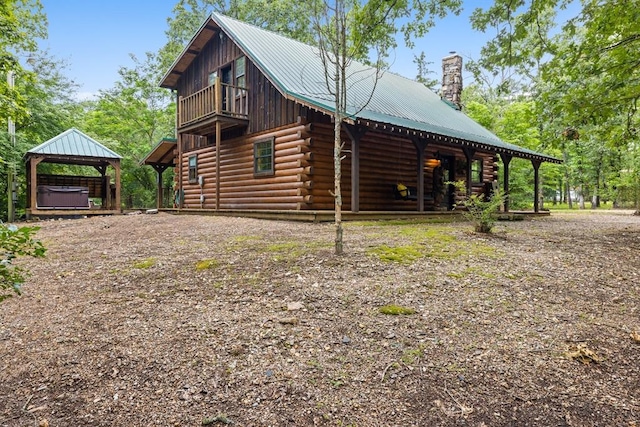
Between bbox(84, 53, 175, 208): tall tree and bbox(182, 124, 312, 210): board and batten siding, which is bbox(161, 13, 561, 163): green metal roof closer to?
bbox(182, 124, 312, 210): board and batten siding

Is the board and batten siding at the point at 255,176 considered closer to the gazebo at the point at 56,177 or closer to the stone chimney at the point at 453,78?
the gazebo at the point at 56,177

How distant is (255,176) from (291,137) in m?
2.22

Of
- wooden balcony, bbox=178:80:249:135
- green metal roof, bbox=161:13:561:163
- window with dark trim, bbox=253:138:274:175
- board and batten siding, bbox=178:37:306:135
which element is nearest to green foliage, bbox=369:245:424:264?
green metal roof, bbox=161:13:561:163

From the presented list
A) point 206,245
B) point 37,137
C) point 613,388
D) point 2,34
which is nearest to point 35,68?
point 37,137

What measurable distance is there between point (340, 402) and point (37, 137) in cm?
2271

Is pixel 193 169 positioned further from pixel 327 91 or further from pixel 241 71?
pixel 327 91

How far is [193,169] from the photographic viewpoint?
53.1 ft

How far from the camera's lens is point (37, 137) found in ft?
63.3

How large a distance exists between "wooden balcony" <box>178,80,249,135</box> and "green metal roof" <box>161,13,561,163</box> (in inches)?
64.2

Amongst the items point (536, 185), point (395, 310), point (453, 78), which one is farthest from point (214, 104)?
point (453, 78)

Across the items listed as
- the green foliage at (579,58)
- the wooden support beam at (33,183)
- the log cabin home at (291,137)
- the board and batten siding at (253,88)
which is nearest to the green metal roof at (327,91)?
the log cabin home at (291,137)

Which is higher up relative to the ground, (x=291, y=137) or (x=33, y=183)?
(x=291, y=137)

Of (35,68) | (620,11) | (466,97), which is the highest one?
(466,97)

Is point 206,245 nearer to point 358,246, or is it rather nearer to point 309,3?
point 358,246
